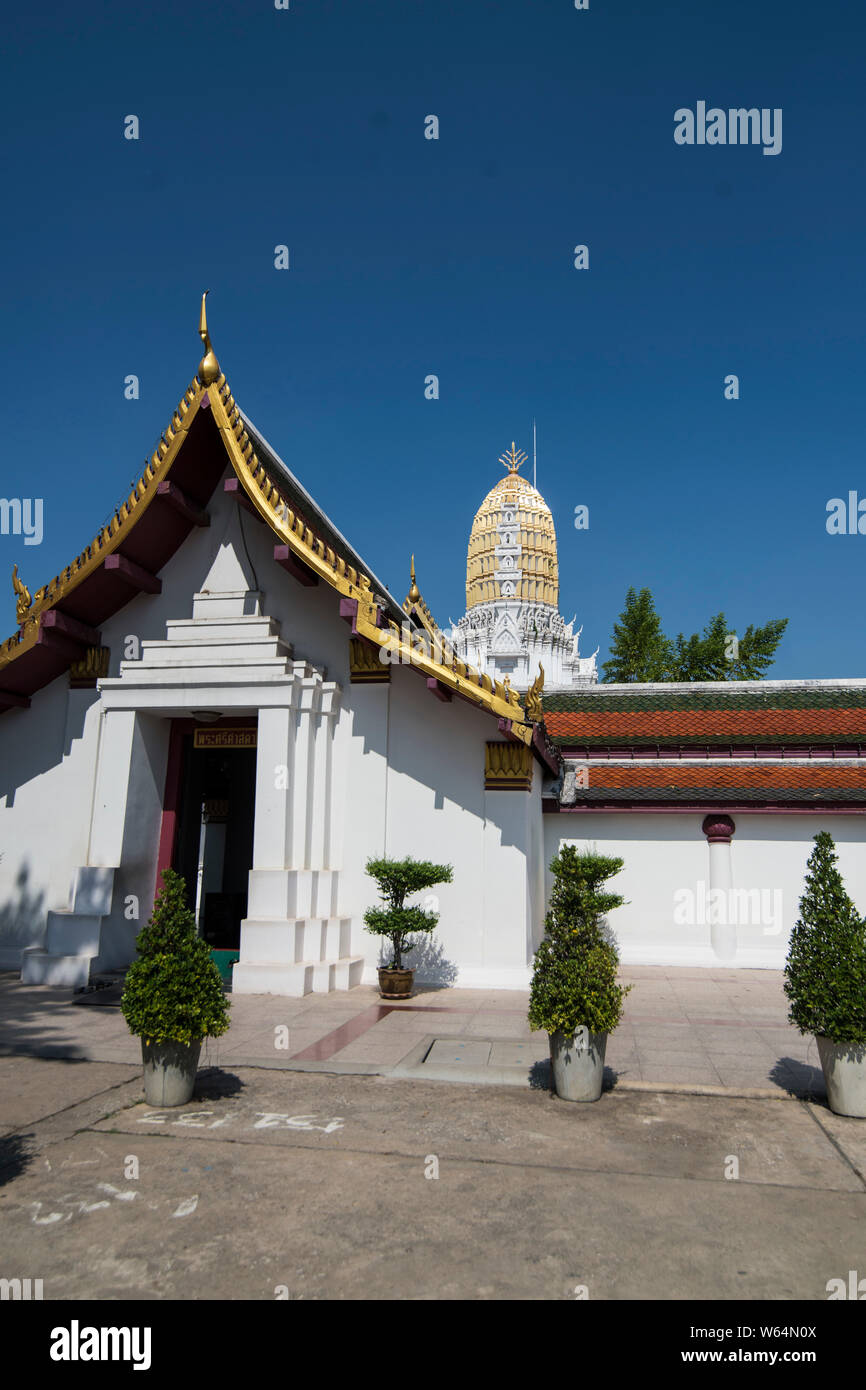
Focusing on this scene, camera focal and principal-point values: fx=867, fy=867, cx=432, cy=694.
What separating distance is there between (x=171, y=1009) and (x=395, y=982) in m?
5.37

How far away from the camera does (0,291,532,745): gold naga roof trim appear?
12383 mm

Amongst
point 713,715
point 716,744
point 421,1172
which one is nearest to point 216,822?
point 716,744

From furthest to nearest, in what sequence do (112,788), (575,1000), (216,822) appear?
(216,822) → (112,788) → (575,1000)

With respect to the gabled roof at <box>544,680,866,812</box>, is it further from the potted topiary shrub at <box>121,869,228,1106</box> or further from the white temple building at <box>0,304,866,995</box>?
the potted topiary shrub at <box>121,869,228,1106</box>

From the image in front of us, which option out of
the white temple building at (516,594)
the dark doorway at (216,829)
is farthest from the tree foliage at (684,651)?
the dark doorway at (216,829)

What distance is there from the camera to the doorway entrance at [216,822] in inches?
559

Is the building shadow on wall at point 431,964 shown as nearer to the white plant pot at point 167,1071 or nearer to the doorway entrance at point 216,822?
the doorway entrance at point 216,822

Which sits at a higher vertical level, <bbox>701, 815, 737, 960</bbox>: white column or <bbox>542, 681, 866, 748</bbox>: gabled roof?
<bbox>542, 681, 866, 748</bbox>: gabled roof

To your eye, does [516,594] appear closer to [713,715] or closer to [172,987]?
[713,715]

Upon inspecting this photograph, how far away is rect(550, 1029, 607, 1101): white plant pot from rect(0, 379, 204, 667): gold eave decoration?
32.2 ft

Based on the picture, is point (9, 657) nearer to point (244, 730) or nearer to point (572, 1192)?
point (244, 730)

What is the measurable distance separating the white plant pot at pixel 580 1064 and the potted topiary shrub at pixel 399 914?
4.67 m

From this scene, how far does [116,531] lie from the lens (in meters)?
13.3

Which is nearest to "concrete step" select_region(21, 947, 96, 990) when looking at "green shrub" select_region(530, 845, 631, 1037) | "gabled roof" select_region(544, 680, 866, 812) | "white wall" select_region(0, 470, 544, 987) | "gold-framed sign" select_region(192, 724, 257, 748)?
"white wall" select_region(0, 470, 544, 987)
